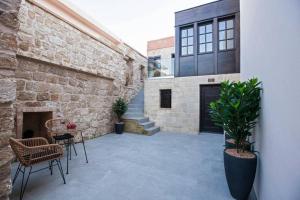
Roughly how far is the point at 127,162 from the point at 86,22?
5.07 metres

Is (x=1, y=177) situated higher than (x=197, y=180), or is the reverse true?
(x=1, y=177)

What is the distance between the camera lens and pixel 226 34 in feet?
18.4

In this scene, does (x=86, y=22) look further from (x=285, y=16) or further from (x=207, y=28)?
(x=285, y=16)

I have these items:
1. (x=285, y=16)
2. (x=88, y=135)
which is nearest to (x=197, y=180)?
(x=285, y=16)

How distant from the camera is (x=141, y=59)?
331 inches

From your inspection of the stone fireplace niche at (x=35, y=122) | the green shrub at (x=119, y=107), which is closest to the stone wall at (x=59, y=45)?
the green shrub at (x=119, y=107)

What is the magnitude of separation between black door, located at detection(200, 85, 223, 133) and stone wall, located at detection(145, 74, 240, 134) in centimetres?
20

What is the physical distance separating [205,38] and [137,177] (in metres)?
5.80

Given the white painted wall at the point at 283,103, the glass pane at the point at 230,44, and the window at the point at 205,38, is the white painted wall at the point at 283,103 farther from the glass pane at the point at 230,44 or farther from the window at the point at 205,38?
the window at the point at 205,38

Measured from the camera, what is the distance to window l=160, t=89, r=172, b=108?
6031mm

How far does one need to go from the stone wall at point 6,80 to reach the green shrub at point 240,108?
229 centimetres

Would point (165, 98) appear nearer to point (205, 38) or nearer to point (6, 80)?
point (205, 38)

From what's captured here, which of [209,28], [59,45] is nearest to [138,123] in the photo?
[59,45]

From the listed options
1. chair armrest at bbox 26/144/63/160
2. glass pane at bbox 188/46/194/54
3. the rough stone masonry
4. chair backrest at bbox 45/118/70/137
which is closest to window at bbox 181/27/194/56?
glass pane at bbox 188/46/194/54
